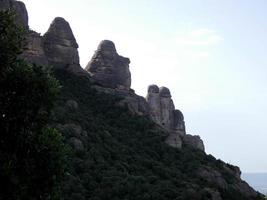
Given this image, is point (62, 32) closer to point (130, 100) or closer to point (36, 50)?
point (36, 50)

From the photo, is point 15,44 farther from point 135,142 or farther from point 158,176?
point 135,142

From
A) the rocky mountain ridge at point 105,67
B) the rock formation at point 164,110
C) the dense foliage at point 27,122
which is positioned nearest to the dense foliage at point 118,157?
the rocky mountain ridge at point 105,67

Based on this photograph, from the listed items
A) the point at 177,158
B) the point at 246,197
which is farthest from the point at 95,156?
the point at 246,197

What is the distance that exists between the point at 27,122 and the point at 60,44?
206 ft

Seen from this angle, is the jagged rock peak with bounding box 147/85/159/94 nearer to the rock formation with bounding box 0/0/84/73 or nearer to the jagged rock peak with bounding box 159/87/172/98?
the jagged rock peak with bounding box 159/87/172/98

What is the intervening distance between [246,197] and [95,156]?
2041 centimetres

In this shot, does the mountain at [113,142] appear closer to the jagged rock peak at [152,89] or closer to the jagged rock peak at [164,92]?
the jagged rock peak at [164,92]

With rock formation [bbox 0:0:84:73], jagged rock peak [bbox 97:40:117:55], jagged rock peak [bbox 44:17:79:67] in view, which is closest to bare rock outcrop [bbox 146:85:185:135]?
jagged rock peak [bbox 97:40:117:55]

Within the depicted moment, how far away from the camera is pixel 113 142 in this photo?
6003cm

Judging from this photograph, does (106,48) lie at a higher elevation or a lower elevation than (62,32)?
higher

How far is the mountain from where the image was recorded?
47000 mm

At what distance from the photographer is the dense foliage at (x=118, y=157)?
45.5 m

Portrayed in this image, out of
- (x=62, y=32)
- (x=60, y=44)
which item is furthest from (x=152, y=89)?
(x=60, y=44)

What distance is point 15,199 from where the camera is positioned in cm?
1673
